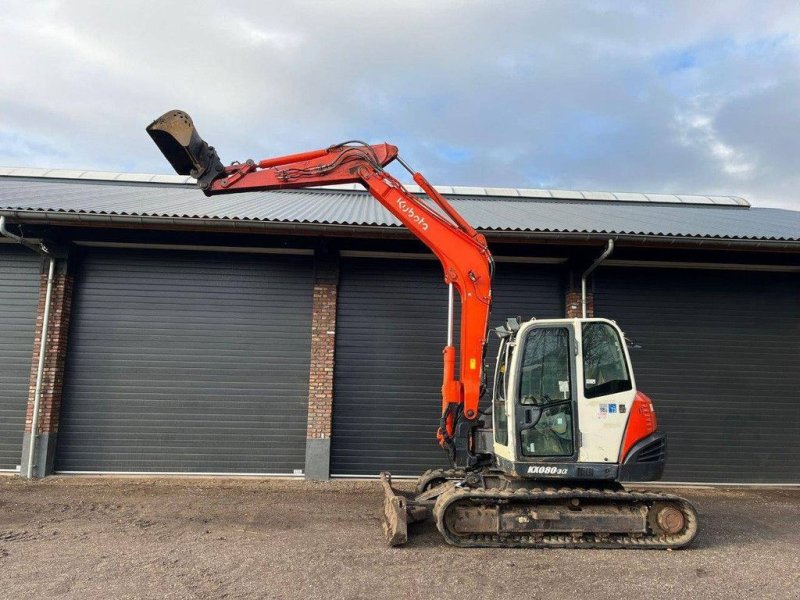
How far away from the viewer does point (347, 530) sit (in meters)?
6.03

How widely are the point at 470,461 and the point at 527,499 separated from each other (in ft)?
3.19

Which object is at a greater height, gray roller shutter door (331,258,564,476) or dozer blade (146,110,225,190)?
dozer blade (146,110,225,190)

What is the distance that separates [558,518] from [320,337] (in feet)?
16.5

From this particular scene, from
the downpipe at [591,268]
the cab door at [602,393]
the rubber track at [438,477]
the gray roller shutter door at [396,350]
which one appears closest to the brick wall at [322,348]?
the gray roller shutter door at [396,350]

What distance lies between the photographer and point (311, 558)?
5035mm

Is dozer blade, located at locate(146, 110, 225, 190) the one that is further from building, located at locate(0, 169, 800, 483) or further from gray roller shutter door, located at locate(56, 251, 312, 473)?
gray roller shutter door, located at locate(56, 251, 312, 473)

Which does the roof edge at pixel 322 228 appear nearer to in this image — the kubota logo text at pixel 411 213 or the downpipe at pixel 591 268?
the downpipe at pixel 591 268

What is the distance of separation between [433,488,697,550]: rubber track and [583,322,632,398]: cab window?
1074 mm

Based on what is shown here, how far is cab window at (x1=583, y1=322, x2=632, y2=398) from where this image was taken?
18.7 ft

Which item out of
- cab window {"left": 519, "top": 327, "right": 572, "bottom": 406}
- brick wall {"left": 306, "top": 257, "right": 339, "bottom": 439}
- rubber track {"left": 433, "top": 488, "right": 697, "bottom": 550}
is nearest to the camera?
rubber track {"left": 433, "top": 488, "right": 697, "bottom": 550}

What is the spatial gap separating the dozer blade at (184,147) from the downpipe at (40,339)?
4.54m

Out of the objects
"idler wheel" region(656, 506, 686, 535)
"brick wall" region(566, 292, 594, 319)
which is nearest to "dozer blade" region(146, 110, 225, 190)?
"idler wheel" region(656, 506, 686, 535)

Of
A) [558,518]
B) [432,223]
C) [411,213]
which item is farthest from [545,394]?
[411,213]

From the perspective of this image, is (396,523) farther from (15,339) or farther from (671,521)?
(15,339)
